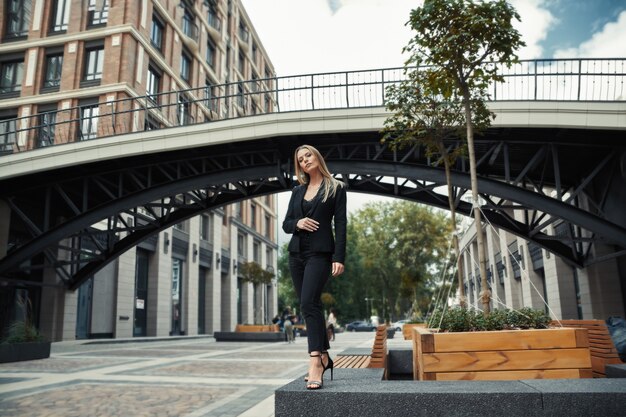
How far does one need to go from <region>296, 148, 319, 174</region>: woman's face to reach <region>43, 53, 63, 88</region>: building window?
79.2ft

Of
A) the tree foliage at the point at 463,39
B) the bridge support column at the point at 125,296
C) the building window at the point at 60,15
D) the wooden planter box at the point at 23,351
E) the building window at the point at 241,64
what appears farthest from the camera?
the building window at the point at 241,64

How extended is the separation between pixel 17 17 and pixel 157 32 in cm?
692

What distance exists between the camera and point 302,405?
3.02 meters

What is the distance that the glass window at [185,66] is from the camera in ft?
96.9

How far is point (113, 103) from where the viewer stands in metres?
20.0

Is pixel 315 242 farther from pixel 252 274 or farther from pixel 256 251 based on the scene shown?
pixel 256 251

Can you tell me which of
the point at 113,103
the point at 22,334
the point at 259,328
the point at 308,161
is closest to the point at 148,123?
the point at 113,103

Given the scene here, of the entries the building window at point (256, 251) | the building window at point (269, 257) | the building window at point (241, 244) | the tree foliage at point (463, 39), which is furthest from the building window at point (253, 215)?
the tree foliage at point (463, 39)

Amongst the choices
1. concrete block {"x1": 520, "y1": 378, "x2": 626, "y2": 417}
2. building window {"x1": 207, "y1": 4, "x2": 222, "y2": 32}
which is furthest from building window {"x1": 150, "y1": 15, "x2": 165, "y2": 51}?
concrete block {"x1": 520, "y1": 378, "x2": 626, "y2": 417}

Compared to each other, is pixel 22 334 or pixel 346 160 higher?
pixel 346 160

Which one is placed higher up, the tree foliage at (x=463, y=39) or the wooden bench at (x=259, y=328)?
the tree foliage at (x=463, y=39)

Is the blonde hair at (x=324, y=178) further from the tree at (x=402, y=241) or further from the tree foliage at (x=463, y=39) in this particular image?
the tree at (x=402, y=241)

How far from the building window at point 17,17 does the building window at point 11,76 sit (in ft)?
4.90

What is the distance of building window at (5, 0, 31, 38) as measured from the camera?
974 inches
